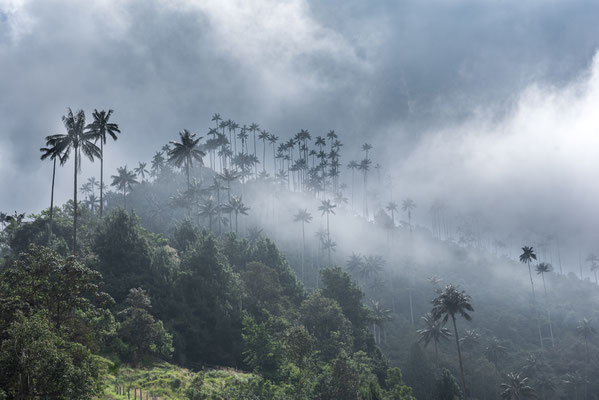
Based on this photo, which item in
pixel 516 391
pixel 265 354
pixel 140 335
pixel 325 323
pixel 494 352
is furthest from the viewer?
pixel 494 352

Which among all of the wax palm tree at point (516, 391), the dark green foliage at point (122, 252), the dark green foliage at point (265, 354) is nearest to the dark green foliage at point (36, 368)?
the dark green foliage at point (265, 354)

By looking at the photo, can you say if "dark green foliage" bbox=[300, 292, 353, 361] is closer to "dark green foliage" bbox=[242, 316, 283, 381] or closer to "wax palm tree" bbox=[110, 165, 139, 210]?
"dark green foliage" bbox=[242, 316, 283, 381]

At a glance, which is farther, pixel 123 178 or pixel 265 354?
pixel 123 178

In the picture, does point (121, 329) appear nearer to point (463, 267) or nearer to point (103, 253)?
point (103, 253)

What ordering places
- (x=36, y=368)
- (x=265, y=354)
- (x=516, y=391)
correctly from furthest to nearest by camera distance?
(x=516, y=391), (x=265, y=354), (x=36, y=368)

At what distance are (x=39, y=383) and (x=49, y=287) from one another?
9.73 m

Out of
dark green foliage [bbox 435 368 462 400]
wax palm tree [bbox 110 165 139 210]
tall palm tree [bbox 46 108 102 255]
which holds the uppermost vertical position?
wax palm tree [bbox 110 165 139 210]

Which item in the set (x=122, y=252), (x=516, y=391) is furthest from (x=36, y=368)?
(x=516, y=391)

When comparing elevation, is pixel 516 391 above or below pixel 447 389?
below

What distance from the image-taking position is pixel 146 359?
49375 mm

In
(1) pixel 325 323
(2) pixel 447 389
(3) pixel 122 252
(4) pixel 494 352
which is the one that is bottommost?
(2) pixel 447 389

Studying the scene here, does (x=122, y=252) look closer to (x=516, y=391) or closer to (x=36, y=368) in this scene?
(x=36, y=368)

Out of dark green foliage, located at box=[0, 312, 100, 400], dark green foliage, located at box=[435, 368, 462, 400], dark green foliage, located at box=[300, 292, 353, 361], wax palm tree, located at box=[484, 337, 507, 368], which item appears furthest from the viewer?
wax palm tree, located at box=[484, 337, 507, 368]

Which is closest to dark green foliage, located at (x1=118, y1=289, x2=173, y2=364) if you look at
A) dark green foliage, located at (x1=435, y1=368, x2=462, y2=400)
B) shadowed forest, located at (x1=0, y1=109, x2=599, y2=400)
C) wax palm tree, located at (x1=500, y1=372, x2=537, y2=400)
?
shadowed forest, located at (x1=0, y1=109, x2=599, y2=400)
